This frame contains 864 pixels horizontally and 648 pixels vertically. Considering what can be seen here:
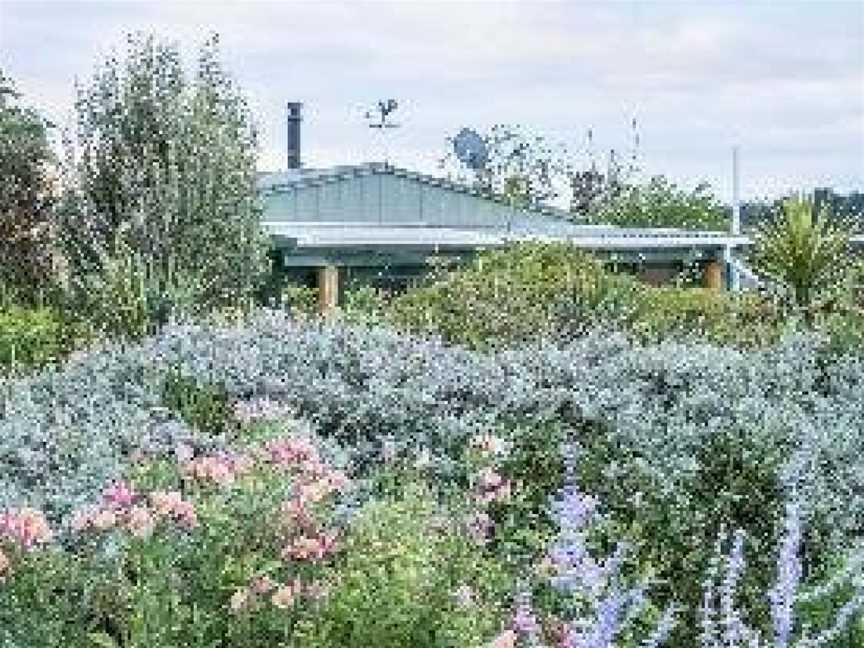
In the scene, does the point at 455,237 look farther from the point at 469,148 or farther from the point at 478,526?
the point at 478,526

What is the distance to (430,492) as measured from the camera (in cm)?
757

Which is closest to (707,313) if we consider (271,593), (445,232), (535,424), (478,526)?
(445,232)

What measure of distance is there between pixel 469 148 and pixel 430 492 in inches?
1435

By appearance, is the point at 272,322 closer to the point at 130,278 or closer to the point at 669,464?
the point at 669,464

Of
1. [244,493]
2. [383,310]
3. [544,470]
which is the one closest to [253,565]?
[244,493]

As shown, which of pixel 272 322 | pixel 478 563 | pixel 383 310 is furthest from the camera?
pixel 383 310

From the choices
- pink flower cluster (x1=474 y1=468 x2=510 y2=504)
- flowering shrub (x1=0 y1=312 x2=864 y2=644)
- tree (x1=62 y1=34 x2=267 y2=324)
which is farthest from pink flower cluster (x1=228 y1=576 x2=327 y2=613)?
tree (x1=62 y1=34 x2=267 y2=324)

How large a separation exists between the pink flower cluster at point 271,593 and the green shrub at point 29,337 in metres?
10.3

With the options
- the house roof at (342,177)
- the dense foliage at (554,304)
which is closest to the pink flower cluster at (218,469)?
the dense foliage at (554,304)

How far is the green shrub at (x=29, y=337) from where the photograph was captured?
16859 millimetres

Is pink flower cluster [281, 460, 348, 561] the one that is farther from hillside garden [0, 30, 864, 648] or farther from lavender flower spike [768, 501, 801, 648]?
lavender flower spike [768, 501, 801, 648]

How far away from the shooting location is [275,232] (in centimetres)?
2489

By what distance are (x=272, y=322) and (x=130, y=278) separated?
7.42 meters

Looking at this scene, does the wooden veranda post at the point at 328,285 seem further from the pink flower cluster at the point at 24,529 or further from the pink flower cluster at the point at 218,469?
the pink flower cluster at the point at 24,529
